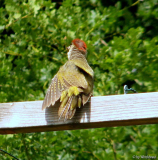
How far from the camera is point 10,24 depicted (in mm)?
3471

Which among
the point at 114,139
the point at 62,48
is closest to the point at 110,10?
the point at 62,48

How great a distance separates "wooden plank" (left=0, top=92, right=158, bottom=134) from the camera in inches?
63.9

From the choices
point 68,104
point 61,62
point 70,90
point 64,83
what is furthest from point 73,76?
point 61,62

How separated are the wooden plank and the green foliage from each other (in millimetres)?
1109

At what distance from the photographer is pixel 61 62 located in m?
3.63

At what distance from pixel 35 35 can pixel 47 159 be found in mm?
1422

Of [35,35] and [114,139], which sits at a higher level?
[35,35]

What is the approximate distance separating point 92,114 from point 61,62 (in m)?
2.01

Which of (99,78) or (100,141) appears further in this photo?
(99,78)

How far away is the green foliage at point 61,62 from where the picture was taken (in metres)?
3.06

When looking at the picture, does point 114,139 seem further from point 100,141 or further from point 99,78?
point 99,78

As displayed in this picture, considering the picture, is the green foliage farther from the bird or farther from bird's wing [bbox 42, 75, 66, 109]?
bird's wing [bbox 42, 75, 66, 109]

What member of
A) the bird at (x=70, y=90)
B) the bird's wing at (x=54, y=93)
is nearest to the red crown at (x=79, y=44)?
the bird at (x=70, y=90)

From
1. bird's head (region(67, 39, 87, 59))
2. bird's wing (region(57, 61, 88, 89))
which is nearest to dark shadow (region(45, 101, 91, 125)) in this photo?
bird's wing (region(57, 61, 88, 89))
